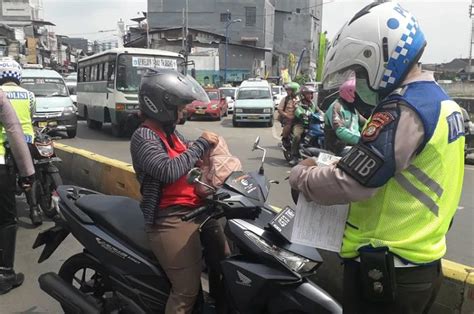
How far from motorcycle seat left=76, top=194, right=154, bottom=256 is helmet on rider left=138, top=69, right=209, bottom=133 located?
2.22 feet

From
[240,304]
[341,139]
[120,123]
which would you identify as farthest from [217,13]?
[240,304]

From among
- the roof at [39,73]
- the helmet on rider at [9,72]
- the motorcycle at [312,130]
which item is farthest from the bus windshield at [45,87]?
the helmet on rider at [9,72]

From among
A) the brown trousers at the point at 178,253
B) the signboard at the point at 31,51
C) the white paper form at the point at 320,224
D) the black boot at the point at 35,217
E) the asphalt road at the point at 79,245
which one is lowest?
the asphalt road at the point at 79,245

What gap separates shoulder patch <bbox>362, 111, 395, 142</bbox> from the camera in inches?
64.7

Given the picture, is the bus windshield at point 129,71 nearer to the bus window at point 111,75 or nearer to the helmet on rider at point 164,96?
the bus window at point 111,75

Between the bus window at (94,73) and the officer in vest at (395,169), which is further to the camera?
the bus window at (94,73)

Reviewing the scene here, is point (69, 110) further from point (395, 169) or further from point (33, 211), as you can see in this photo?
point (395, 169)

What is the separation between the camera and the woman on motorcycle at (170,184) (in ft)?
8.32

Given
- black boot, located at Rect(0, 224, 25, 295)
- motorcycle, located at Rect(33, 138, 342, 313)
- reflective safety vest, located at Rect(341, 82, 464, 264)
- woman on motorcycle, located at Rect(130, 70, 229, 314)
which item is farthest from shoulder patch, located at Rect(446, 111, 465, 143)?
black boot, located at Rect(0, 224, 25, 295)

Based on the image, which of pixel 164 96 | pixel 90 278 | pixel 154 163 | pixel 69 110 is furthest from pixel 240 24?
pixel 154 163

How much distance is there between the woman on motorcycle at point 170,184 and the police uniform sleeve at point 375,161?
3.33ft

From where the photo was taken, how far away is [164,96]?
8.37ft

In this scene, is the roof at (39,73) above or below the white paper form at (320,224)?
above

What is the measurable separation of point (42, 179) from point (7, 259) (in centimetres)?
205
